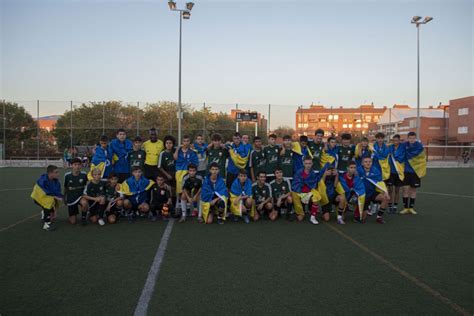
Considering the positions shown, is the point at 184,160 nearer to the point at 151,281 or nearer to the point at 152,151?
the point at 152,151

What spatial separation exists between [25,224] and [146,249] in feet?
10.1

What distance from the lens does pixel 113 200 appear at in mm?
6547

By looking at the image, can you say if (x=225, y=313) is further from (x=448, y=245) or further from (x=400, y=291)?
(x=448, y=245)

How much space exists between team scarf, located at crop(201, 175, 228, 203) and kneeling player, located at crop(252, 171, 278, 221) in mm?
667

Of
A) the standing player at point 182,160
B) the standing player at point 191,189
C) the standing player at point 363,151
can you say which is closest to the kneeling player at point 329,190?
the standing player at point 363,151

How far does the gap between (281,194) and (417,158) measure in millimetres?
3479

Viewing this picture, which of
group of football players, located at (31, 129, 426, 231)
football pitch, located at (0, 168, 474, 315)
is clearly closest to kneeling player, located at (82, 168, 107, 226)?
group of football players, located at (31, 129, 426, 231)

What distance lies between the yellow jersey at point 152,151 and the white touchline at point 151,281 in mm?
2345

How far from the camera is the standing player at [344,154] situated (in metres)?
7.57

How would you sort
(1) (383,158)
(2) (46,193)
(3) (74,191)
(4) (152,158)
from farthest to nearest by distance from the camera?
(1) (383,158) → (4) (152,158) → (3) (74,191) → (2) (46,193)

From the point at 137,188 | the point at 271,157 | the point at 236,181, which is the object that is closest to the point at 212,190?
the point at 236,181

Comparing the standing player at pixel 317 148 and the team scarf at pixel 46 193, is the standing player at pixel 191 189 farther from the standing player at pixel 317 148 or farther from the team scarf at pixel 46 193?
the standing player at pixel 317 148

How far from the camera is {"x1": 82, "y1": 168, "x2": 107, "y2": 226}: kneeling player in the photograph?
6.44m

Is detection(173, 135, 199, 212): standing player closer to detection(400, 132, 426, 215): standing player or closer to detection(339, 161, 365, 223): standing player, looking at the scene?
detection(339, 161, 365, 223): standing player
